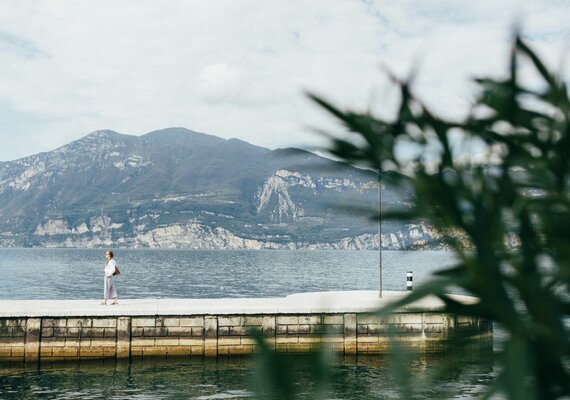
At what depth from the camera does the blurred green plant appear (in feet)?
2.87

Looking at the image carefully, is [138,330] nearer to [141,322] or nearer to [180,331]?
[141,322]

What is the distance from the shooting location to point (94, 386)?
16781 millimetres

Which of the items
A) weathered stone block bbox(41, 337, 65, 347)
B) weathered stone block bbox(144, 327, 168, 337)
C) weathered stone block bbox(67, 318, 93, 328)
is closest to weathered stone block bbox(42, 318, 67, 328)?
weathered stone block bbox(67, 318, 93, 328)

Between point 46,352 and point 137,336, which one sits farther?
point 137,336

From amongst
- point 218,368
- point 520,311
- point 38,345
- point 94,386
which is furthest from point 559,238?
point 38,345

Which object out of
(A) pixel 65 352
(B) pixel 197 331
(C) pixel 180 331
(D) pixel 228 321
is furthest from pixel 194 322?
(A) pixel 65 352

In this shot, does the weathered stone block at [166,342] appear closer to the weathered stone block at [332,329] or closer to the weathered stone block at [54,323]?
the weathered stone block at [54,323]

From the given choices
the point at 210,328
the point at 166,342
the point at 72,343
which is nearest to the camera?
the point at 72,343

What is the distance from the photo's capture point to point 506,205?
969 mm

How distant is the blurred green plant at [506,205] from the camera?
2.87ft

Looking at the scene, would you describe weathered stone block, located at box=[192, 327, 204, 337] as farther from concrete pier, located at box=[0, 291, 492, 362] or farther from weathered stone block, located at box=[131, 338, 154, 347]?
weathered stone block, located at box=[131, 338, 154, 347]

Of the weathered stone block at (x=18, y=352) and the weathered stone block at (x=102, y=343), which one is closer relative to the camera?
the weathered stone block at (x=18, y=352)

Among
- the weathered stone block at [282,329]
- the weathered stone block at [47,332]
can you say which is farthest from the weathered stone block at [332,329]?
the weathered stone block at [47,332]

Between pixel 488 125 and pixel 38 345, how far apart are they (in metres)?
19.9
